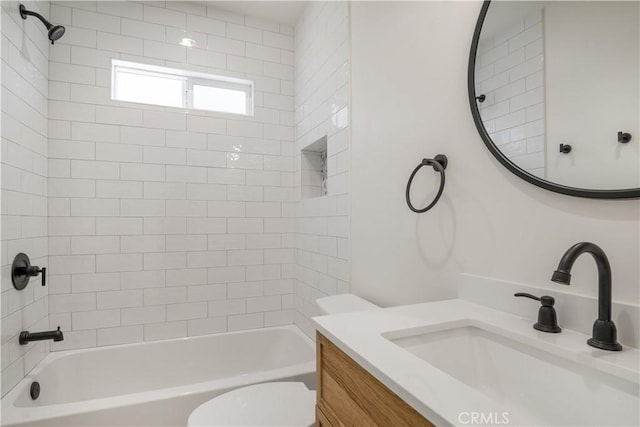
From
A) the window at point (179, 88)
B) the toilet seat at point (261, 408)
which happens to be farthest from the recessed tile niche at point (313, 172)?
the toilet seat at point (261, 408)

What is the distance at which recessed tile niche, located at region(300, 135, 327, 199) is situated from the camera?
266cm

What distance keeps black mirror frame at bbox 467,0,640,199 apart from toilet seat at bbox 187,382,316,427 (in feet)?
4.00

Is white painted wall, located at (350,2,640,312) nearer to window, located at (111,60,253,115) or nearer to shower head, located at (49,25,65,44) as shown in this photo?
window, located at (111,60,253,115)

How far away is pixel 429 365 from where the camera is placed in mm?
688

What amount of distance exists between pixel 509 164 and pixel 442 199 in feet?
1.02

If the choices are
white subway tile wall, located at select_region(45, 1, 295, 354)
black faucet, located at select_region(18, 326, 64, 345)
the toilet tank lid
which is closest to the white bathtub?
white subway tile wall, located at select_region(45, 1, 295, 354)

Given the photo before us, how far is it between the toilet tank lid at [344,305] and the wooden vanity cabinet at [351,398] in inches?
22.3

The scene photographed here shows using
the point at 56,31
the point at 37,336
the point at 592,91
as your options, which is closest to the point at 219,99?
the point at 56,31

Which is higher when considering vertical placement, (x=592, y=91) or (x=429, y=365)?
(x=592, y=91)

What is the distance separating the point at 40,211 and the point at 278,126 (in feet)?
5.52

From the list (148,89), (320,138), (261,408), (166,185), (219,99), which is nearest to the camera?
(261,408)

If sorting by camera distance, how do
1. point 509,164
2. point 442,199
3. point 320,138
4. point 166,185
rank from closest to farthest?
point 509,164 < point 442,199 < point 320,138 < point 166,185

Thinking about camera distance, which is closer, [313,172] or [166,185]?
[166,185]

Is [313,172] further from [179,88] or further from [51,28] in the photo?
[51,28]
